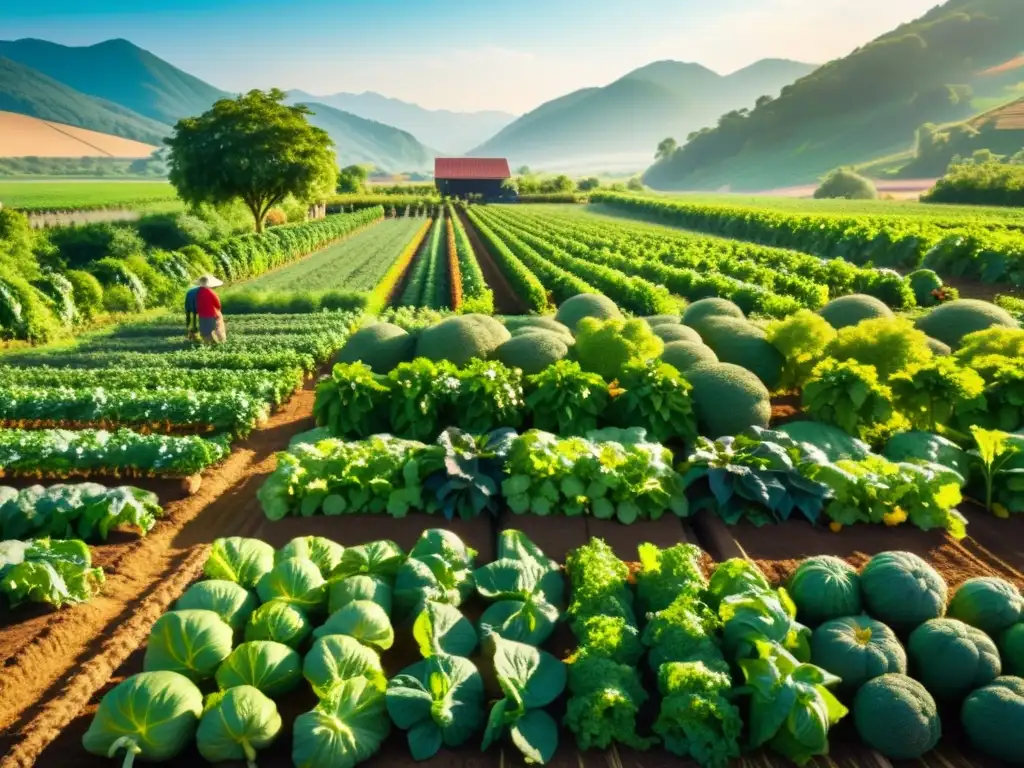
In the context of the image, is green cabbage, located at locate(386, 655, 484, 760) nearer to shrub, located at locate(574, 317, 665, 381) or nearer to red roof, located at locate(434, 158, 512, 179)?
shrub, located at locate(574, 317, 665, 381)

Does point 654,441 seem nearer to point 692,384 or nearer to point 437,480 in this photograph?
point 692,384

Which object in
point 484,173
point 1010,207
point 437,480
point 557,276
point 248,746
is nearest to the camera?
point 248,746

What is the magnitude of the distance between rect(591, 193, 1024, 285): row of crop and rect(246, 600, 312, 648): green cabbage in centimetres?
2053

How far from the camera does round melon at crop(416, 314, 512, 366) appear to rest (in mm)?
8281

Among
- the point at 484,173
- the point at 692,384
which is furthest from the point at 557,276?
the point at 484,173

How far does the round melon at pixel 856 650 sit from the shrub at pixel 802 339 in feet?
15.3

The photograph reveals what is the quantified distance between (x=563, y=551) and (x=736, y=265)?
16690 mm

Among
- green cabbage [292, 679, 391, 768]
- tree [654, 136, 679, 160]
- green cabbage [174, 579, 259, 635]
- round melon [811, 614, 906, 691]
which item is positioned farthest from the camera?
tree [654, 136, 679, 160]

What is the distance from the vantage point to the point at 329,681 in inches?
140

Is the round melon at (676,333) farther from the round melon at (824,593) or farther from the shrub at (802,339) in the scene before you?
the round melon at (824,593)

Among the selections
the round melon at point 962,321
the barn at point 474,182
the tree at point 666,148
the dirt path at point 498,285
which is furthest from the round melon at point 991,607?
the tree at point 666,148

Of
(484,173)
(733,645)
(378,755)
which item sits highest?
(484,173)

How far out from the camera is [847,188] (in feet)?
235

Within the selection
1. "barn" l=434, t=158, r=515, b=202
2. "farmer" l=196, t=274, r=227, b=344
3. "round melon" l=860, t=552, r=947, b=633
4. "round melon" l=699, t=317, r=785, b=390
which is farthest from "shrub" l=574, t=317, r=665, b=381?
"barn" l=434, t=158, r=515, b=202
